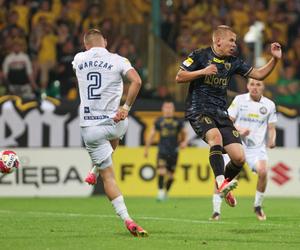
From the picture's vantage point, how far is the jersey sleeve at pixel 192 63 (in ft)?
41.6

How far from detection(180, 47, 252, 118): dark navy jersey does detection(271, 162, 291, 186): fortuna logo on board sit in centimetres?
960

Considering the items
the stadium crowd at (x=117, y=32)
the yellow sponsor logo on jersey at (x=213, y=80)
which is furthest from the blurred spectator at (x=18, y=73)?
the yellow sponsor logo on jersey at (x=213, y=80)

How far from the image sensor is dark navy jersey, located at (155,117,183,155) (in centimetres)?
2131

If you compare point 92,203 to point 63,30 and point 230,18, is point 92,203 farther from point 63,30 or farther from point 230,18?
point 230,18

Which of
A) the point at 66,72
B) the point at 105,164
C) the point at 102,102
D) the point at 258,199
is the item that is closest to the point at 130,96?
the point at 102,102

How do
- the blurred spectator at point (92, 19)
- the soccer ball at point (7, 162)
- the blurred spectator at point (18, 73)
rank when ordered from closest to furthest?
the soccer ball at point (7, 162), the blurred spectator at point (18, 73), the blurred spectator at point (92, 19)

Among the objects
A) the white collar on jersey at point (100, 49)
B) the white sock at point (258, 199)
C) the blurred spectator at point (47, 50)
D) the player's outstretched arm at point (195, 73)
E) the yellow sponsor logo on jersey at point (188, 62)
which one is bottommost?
the white sock at point (258, 199)

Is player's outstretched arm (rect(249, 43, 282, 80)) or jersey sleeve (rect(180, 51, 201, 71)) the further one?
jersey sleeve (rect(180, 51, 201, 71))

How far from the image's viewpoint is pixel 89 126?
1153 centimetres

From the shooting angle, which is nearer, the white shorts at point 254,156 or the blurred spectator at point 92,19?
the white shorts at point 254,156

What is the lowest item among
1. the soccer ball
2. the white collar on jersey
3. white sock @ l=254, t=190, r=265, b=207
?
white sock @ l=254, t=190, r=265, b=207

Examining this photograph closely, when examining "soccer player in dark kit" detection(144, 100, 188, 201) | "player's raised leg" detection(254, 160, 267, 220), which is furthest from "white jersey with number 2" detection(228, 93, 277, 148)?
"soccer player in dark kit" detection(144, 100, 188, 201)

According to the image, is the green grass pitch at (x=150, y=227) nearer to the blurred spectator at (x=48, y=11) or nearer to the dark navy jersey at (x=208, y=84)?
the dark navy jersey at (x=208, y=84)

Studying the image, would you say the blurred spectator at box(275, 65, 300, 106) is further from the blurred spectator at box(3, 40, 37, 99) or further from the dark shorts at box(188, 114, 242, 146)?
the dark shorts at box(188, 114, 242, 146)
